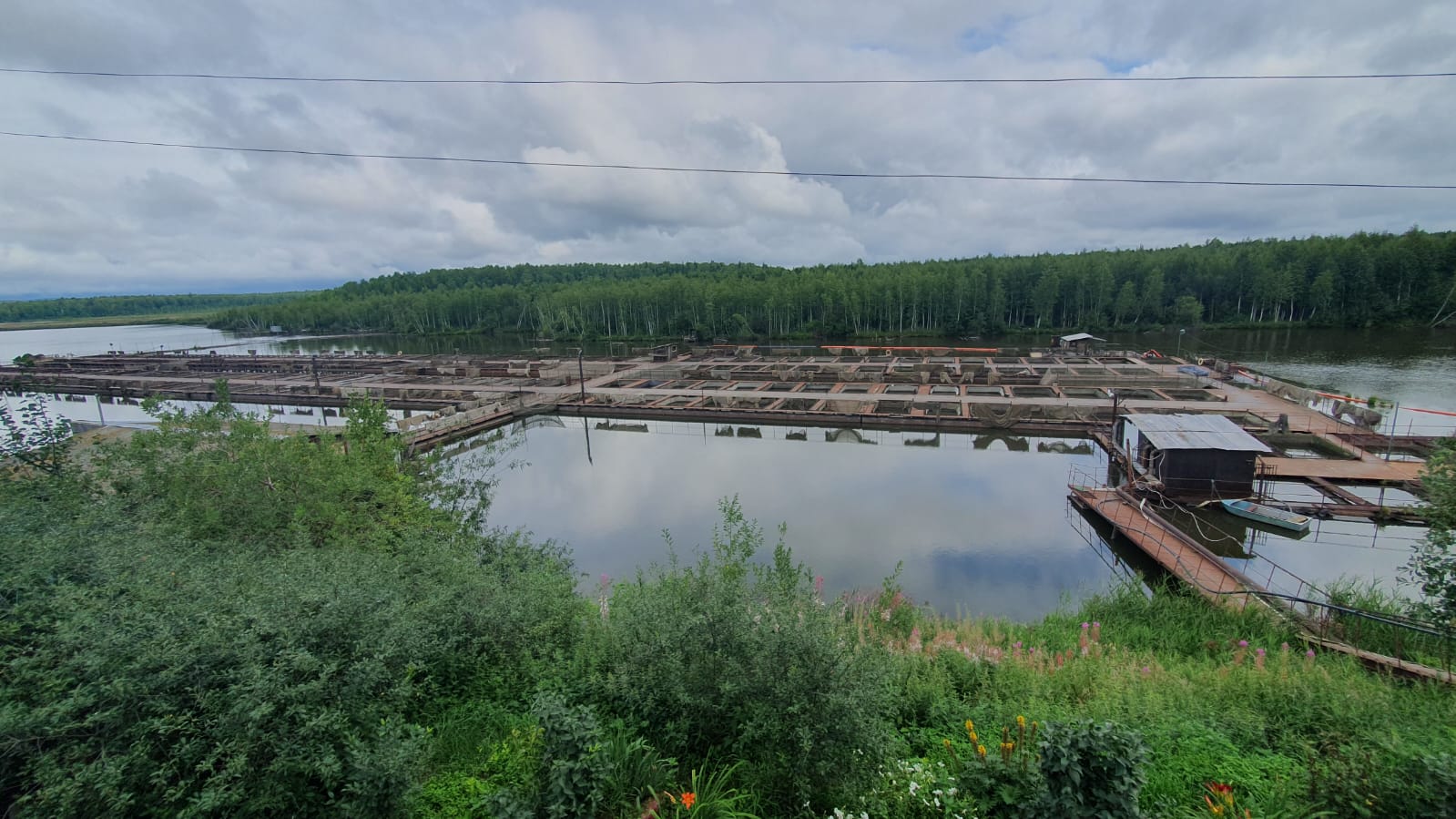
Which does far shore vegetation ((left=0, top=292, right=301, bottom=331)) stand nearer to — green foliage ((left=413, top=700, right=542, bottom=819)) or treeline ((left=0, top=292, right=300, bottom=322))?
treeline ((left=0, top=292, right=300, bottom=322))

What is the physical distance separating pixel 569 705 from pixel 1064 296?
256 feet

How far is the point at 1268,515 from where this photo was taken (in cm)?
1525

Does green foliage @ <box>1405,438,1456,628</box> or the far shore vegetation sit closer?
green foliage @ <box>1405,438,1456,628</box>

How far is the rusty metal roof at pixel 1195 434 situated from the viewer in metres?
16.4

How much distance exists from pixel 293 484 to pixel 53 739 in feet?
22.2

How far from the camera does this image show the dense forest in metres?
58.9

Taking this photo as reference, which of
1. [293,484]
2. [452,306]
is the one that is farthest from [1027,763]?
[452,306]

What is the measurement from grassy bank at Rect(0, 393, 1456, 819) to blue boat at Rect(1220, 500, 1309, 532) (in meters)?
9.78

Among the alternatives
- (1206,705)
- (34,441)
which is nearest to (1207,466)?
(1206,705)

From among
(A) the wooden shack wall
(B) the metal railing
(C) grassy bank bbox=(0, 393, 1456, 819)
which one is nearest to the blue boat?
(A) the wooden shack wall

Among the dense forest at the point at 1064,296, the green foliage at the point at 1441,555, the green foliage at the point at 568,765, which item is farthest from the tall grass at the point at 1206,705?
the dense forest at the point at 1064,296

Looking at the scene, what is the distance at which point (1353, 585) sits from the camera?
428 inches

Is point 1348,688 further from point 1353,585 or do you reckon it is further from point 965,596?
point 1353,585

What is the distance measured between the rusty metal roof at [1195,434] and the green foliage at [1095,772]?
1622 cm
